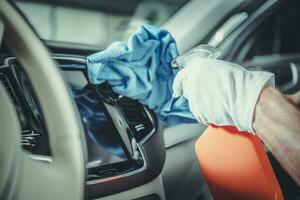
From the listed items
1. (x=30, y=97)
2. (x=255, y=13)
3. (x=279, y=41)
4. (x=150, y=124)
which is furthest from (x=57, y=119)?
(x=279, y=41)

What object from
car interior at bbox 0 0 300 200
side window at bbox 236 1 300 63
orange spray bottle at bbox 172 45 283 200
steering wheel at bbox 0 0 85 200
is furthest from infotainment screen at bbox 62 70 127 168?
side window at bbox 236 1 300 63

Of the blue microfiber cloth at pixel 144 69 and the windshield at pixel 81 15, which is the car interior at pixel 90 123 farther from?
the windshield at pixel 81 15

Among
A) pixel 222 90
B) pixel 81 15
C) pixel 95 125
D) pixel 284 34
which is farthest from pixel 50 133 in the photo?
pixel 81 15

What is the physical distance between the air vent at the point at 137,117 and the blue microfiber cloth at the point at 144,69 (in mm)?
15

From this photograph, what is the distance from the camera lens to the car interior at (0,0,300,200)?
0.52 meters

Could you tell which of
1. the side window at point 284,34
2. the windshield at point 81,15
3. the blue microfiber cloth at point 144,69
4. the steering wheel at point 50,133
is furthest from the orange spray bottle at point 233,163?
the windshield at point 81,15

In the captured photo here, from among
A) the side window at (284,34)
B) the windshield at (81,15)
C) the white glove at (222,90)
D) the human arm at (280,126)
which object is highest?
the windshield at (81,15)

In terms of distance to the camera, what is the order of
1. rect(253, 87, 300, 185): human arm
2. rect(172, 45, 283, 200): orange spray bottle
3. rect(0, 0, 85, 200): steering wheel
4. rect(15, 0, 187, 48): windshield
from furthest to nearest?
rect(15, 0, 187, 48): windshield → rect(172, 45, 283, 200): orange spray bottle → rect(253, 87, 300, 185): human arm → rect(0, 0, 85, 200): steering wheel

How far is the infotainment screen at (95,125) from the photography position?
0.87 metres

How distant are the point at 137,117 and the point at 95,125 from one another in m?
0.11

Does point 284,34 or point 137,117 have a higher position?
point 137,117

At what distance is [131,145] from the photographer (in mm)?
855

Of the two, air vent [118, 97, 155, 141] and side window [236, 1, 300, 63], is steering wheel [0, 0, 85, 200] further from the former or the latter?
side window [236, 1, 300, 63]

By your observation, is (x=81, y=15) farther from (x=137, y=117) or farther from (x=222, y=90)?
(x=222, y=90)
